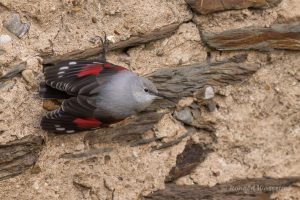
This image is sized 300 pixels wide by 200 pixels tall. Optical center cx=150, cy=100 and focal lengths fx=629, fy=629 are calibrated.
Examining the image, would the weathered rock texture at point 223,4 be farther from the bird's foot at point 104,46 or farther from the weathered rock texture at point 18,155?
the weathered rock texture at point 18,155

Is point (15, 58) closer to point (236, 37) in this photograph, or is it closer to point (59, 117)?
point (59, 117)

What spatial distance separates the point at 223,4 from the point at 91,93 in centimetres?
88

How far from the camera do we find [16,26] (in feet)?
10.8

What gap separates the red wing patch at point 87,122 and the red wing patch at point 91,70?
0.87 feet

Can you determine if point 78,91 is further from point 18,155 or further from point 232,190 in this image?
point 232,190

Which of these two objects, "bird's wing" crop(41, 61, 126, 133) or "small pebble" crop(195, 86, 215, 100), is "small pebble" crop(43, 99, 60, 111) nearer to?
"bird's wing" crop(41, 61, 126, 133)

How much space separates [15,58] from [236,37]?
121cm

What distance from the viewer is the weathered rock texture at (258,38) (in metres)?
3.50

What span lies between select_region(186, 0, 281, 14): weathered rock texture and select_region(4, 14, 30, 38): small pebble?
916 mm

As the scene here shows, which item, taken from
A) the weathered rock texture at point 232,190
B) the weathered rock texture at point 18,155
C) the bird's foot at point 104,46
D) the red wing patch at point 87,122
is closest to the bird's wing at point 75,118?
the red wing patch at point 87,122

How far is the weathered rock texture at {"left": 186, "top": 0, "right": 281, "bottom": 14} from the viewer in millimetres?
3482

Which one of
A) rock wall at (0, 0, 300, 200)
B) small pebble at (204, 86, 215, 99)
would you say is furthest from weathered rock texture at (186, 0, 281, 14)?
small pebble at (204, 86, 215, 99)

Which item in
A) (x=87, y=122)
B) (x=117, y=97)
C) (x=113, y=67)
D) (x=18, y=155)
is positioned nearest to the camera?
(x=18, y=155)

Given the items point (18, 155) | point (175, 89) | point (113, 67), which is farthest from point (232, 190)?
point (18, 155)
